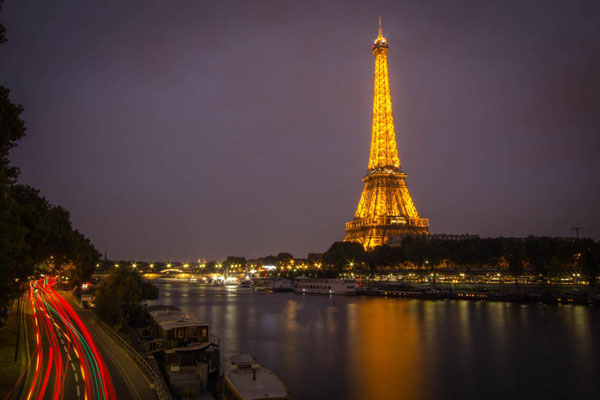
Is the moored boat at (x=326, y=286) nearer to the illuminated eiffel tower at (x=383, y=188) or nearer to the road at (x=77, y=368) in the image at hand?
the illuminated eiffel tower at (x=383, y=188)

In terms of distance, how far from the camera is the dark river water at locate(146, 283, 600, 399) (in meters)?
23.8

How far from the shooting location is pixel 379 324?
1757 inches

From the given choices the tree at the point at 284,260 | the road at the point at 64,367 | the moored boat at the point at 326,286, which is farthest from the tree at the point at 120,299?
the tree at the point at 284,260

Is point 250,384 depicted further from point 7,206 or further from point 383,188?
point 383,188

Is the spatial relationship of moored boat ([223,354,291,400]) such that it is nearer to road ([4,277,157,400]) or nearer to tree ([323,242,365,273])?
road ([4,277,157,400])

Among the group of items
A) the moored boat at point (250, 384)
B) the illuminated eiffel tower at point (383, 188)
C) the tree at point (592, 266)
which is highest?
the illuminated eiffel tower at point (383, 188)

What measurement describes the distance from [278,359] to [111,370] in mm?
13972

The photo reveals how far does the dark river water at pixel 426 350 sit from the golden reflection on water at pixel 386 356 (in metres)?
0.05

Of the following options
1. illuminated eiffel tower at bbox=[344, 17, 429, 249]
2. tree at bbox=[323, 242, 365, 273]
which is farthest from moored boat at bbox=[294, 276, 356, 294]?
illuminated eiffel tower at bbox=[344, 17, 429, 249]

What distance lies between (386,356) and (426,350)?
3.35 meters

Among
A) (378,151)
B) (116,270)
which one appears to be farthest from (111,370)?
(378,151)

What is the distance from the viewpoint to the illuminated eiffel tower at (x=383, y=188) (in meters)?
104

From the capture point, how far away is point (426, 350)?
3266cm

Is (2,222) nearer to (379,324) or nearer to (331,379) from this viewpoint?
(331,379)
